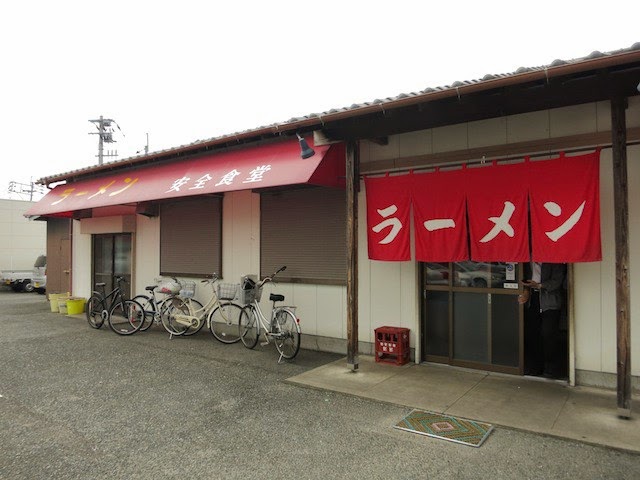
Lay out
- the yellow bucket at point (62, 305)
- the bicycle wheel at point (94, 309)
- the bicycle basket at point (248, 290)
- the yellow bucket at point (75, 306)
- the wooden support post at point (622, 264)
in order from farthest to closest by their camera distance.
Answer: the yellow bucket at point (62, 305)
the yellow bucket at point (75, 306)
the bicycle wheel at point (94, 309)
the bicycle basket at point (248, 290)
the wooden support post at point (622, 264)

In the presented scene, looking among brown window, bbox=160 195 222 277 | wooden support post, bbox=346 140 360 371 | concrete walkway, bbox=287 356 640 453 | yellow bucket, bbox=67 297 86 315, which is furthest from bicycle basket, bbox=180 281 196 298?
yellow bucket, bbox=67 297 86 315

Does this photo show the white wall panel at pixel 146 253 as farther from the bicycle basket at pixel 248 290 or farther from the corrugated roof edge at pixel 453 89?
the corrugated roof edge at pixel 453 89

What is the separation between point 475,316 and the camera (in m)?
6.44

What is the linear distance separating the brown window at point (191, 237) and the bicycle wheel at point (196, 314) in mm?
682

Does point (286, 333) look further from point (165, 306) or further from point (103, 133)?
point (103, 133)

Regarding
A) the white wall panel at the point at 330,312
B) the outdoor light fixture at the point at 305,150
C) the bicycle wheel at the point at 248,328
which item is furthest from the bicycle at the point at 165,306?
the outdoor light fixture at the point at 305,150

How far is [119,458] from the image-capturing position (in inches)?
155

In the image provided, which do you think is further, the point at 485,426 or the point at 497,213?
the point at 497,213

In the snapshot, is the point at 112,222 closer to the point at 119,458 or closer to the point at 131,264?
the point at 131,264

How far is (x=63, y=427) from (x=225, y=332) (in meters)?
4.74

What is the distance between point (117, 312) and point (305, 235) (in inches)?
221

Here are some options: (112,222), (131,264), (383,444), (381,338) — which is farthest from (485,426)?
(112,222)

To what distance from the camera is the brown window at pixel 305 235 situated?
7.72 metres

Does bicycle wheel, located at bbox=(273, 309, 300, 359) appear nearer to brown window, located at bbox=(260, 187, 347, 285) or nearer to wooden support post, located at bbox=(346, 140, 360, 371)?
brown window, located at bbox=(260, 187, 347, 285)
